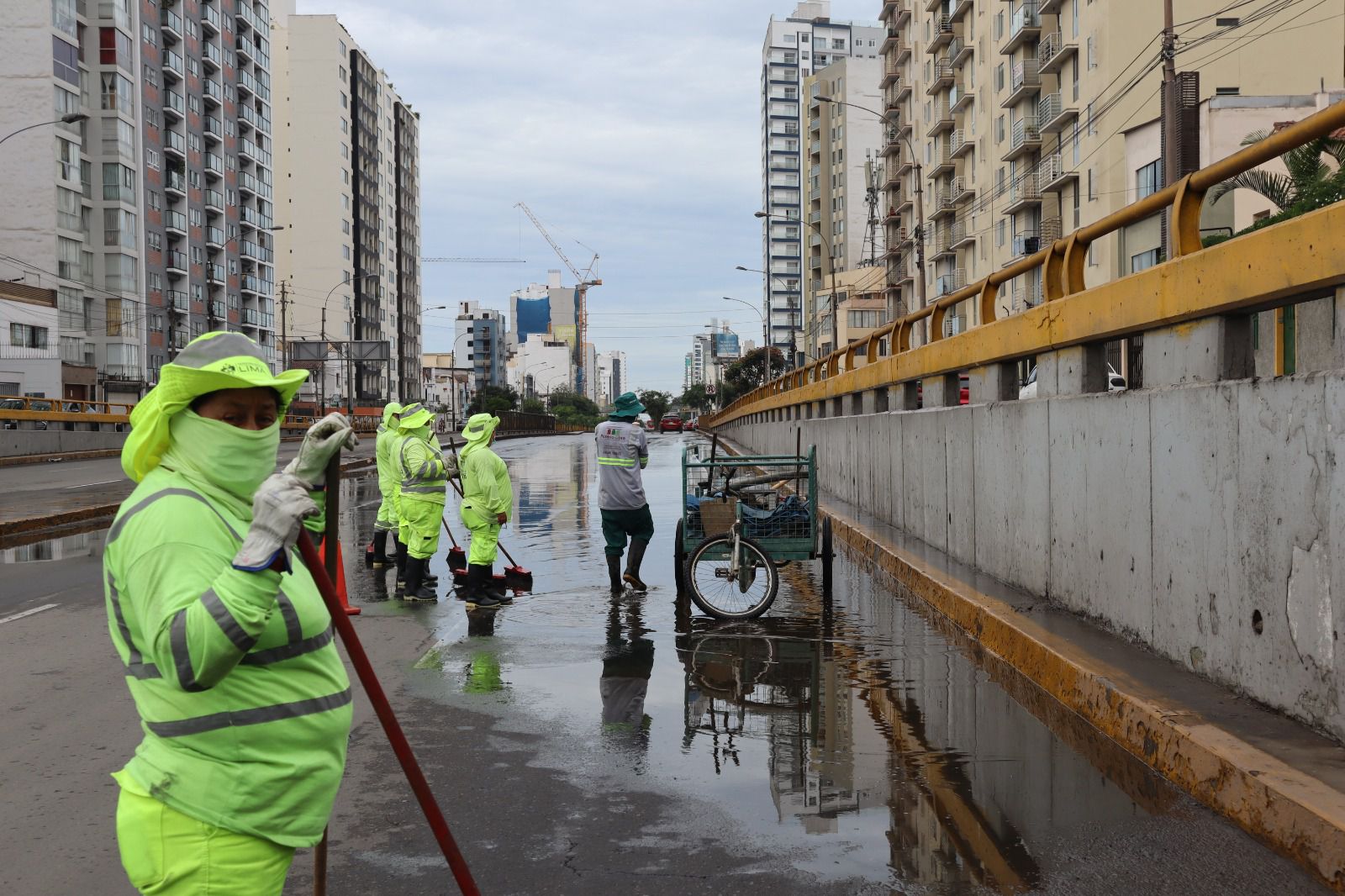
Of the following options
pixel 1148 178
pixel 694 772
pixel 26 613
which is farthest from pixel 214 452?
pixel 1148 178

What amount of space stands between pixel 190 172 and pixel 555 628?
78763 mm

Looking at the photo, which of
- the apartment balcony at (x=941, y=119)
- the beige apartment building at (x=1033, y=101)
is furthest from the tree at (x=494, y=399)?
the apartment balcony at (x=941, y=119)

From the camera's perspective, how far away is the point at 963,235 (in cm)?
7144

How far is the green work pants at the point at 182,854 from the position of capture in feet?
8.20

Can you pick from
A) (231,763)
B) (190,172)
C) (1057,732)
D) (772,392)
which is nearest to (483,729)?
(1057,732)

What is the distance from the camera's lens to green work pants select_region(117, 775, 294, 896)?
8.20ft

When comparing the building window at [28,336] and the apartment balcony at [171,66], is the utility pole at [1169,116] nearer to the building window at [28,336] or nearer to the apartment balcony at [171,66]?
the building window at [28,336]

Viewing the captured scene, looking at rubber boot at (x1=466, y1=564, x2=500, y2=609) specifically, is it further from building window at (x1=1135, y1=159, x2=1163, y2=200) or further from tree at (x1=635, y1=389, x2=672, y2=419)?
tree at (x1=635, y1=389, x2=672, y2=419)

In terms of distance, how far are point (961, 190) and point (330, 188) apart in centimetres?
6517

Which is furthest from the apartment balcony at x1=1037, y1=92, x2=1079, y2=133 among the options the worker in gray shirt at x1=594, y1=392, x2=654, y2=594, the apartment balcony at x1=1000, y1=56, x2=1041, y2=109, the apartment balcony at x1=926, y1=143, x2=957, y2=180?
the worker in gray shirt at x1=594, y1=392, x2=654, y2=594

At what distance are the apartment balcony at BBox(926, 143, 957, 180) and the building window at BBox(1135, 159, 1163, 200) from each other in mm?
27964

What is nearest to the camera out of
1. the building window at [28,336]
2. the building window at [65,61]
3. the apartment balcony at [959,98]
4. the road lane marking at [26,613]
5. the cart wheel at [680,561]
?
the road lane marking at [26,613]

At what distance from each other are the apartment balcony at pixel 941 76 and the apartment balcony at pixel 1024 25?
1237 cm

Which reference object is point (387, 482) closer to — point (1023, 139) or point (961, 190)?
point (1023, 139)
